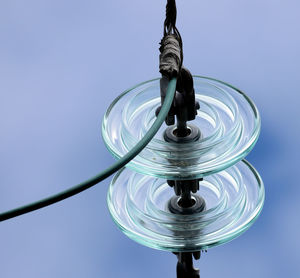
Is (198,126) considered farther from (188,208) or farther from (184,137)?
(188,208)

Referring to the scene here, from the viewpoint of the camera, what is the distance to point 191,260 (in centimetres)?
240

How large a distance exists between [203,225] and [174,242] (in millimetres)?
111

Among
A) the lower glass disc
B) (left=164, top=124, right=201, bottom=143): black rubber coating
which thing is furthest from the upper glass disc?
the lower glass disc

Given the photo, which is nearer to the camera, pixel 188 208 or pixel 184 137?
pixel 184 137

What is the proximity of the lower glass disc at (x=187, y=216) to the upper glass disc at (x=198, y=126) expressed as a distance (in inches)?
10.2

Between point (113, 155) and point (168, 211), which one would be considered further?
point (168, 211)

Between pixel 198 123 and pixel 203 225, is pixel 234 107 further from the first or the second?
pixel 203 225

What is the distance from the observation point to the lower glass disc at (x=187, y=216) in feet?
7.37

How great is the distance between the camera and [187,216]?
2326mm

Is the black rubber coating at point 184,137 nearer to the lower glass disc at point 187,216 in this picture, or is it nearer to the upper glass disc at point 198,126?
the upper glass disc at point 198,126

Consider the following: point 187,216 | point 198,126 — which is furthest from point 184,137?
point 187,216

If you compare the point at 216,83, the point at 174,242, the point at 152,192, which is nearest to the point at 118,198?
the point at 152,192

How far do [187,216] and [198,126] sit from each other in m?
0.28

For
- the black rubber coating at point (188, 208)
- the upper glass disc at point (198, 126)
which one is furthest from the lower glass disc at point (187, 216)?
the upper glass disc at point (198, 126)
